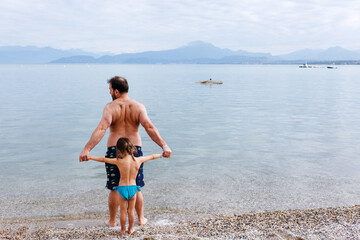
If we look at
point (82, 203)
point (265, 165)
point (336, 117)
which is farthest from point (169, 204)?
point (336, 117)

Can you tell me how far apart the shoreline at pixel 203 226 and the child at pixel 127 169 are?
1.70 ft

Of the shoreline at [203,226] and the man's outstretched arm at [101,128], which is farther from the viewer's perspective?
the shoreline at [203,226]

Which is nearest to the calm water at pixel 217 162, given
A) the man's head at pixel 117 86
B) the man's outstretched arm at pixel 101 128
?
the man's outstretched arm at pixel 101 128

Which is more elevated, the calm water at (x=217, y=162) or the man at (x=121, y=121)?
the man at (x=121, y=121)

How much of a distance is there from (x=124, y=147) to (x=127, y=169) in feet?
1.24

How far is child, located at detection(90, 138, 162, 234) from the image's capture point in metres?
5.72

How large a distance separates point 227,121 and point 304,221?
1705cm

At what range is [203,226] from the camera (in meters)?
6.50

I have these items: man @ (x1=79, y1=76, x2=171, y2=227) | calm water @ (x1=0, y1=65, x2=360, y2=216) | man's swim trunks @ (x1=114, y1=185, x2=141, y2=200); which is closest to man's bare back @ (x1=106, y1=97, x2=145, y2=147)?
man @ (x1=79, y1=76, x2=171, y2=227)

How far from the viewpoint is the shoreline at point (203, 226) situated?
5.88m

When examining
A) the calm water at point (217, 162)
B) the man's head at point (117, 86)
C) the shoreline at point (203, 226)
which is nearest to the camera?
the shoreline at point (203, 226)

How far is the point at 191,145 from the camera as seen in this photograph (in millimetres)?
15984

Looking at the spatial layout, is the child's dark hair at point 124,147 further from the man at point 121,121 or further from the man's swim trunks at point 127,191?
the man's swim trunks at point 127,191

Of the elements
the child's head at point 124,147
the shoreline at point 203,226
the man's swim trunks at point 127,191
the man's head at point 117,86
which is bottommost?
the shoreline at point 203,226
